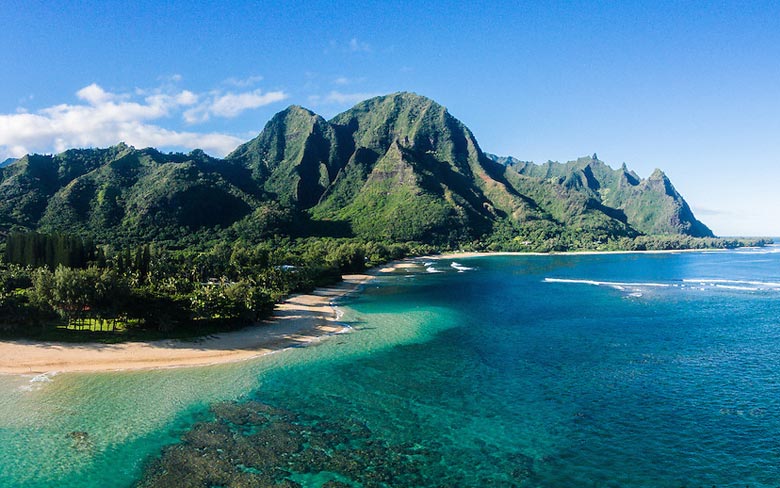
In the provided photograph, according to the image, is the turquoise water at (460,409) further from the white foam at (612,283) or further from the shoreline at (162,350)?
the white foam at (612,283)

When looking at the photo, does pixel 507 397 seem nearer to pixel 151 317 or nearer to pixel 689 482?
pixel 689 482

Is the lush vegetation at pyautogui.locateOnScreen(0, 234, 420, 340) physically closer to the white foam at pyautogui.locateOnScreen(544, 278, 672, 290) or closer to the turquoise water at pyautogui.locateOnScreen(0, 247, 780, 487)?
the turquoise water at pyautogui.locateOnScreen(0, 247, 780, 487)

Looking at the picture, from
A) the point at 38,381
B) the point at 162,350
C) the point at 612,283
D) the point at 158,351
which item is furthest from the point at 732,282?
the point at 38,381

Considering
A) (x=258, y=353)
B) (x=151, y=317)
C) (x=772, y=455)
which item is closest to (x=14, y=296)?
(x=151, y=317)

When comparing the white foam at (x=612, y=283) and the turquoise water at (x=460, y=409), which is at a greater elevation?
the white foam at (x=612, y=283)

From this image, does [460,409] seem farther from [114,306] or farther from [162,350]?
[114,306]

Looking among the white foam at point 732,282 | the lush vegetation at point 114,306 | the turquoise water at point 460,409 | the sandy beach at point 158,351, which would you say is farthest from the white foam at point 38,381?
the white foam at point 732,282
